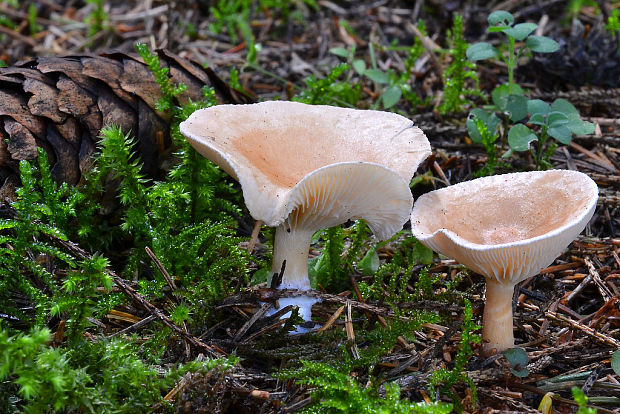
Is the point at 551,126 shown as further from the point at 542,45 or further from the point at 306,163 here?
the point at 306,163

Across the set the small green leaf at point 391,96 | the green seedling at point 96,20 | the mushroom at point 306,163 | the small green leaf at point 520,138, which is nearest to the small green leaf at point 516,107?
the small green leaf at point 520,138

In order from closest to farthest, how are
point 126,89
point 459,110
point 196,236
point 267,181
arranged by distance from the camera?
point 267,181 → point 196,236 → point 126,89 → point 459,110

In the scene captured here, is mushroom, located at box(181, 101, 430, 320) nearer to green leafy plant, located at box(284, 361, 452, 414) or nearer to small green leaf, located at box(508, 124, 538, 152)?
green leafy plant, located at box(284, 361, 452, 414)

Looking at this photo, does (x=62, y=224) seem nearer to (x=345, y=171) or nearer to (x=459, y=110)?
(x=345, y=171)

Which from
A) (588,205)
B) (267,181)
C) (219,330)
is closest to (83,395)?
(219,330)

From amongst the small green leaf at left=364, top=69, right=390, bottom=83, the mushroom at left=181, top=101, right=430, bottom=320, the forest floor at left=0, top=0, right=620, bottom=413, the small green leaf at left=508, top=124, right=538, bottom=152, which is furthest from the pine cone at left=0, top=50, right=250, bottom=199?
the small green leaf at left=508, top=124, right=538, bottom=152

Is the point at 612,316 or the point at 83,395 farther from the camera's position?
the point at 612,316
